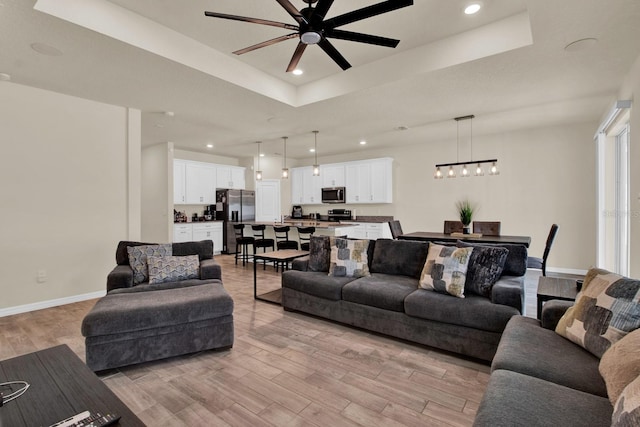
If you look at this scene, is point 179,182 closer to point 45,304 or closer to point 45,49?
point 45,304

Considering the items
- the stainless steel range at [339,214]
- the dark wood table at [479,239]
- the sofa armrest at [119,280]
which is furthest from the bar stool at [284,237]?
the sofa armrest at [119,280]

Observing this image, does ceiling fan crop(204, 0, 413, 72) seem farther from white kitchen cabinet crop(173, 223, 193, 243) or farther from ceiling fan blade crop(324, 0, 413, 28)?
white kitchen cabinet crop(173, 223, 193, 243)

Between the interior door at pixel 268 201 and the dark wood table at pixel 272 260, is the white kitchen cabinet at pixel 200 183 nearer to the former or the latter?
the interior door at pixel 268 201

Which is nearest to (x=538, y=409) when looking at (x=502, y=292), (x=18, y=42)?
(x=502, y=292)

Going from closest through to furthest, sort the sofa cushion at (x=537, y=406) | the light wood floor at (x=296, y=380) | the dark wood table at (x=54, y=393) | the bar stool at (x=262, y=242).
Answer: the sofa cushion at (x=537, y=406) → the dark wood table at (x=54, y=393) → the light wood floor at (x=296, y=380) → the bar stool at (x=262, y=242)

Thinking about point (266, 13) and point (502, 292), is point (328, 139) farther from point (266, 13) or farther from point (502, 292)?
point (502, 292)

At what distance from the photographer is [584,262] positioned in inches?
223

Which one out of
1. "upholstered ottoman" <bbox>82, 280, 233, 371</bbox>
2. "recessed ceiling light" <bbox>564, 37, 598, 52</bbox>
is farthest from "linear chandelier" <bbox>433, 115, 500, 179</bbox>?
"upholstered ottoman" <bbox>82, 280, 233, 371</bbox>

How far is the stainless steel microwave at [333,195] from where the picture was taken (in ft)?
27.5

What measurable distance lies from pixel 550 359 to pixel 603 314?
38 centimetres

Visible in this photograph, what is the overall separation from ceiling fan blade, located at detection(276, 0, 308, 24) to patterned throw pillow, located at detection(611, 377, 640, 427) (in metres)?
2.50

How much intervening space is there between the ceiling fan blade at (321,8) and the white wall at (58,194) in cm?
386

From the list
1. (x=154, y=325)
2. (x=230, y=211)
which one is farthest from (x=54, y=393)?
(x=230, y=211)

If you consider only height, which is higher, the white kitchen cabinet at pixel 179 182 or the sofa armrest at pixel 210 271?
the white kitchen cabinet at pixel 179 182
